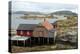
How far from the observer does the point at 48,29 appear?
1.30 metres

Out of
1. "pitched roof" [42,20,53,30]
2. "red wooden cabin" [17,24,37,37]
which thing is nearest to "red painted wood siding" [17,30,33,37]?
"red wooden cabin" [17,24,37,37]

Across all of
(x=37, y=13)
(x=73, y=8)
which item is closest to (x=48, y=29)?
(x=37, y=13)

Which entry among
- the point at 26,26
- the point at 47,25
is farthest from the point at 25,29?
the point at 47,25

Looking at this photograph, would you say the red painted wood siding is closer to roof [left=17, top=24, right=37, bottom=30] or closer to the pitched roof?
roof [left=17, top=24, right=37, bottom=30]

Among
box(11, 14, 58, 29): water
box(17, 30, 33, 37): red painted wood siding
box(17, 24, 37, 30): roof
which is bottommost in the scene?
box(17, 30, 33, 37): red painted wood siding

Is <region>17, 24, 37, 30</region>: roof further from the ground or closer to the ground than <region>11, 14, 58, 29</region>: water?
closer to the ground

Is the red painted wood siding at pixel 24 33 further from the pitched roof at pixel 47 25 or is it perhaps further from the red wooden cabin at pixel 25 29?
the pitched roof at pixel 47 25

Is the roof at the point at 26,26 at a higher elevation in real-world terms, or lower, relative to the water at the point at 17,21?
lower

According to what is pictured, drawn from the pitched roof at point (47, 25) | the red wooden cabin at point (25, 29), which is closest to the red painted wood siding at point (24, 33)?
the red wooden cabin at point (25, 29)

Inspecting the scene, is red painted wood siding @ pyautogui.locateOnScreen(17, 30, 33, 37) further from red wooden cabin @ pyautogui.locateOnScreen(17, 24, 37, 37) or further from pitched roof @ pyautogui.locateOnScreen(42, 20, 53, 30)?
pitched roof @ pyautogui.locateOnScreen(42, 20, 53, 30)

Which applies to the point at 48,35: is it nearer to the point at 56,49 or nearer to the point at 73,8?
the point at 56,49

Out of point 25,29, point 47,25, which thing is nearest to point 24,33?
point 25,29

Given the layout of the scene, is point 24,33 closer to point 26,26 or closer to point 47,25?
point 26,26

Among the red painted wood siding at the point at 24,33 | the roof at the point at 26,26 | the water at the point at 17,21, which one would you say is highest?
the water at the point at 17,21
